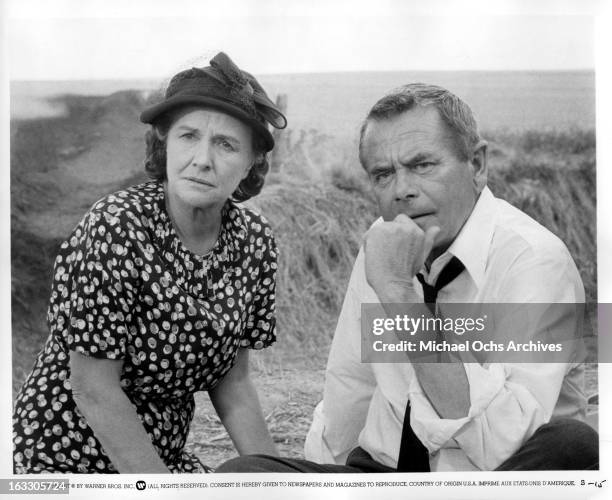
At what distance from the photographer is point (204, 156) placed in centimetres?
312

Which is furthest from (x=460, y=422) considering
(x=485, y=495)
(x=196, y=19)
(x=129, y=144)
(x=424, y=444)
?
(x=196, y=19)

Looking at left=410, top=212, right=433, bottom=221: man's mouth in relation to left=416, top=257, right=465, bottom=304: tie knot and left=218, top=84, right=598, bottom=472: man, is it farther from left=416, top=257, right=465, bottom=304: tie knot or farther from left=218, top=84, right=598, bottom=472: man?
left=416, top=257, right=465, bottom=304: tie knot

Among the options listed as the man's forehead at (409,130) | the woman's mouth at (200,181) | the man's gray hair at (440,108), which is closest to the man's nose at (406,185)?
the man's forehead at (409,130)

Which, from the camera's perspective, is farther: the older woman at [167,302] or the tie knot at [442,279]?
the tie knot at [442,279]

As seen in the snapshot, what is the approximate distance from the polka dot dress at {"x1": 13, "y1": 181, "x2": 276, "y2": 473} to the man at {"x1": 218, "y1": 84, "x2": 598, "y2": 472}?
423mm

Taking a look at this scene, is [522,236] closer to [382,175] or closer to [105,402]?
[382,175]

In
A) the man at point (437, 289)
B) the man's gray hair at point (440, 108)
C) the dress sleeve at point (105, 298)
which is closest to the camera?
the dress sleeve at point (105, 298)

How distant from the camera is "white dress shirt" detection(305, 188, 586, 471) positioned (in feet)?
9.89

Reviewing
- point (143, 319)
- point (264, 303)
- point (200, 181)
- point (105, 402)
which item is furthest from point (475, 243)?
point (105, 402)

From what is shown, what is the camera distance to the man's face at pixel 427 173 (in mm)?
3139

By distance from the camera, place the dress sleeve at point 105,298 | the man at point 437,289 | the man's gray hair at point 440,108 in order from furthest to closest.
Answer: the man's gray hair at point 440,108 < the man at point 437,289 < the dress sleeve at point 105,298

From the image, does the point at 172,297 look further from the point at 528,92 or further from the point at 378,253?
the point at 528,92

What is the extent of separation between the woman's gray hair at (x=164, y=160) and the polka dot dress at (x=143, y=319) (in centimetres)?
7

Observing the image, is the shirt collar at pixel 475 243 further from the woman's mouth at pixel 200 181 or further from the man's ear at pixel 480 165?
the woman's mouth at pixel 200 181
